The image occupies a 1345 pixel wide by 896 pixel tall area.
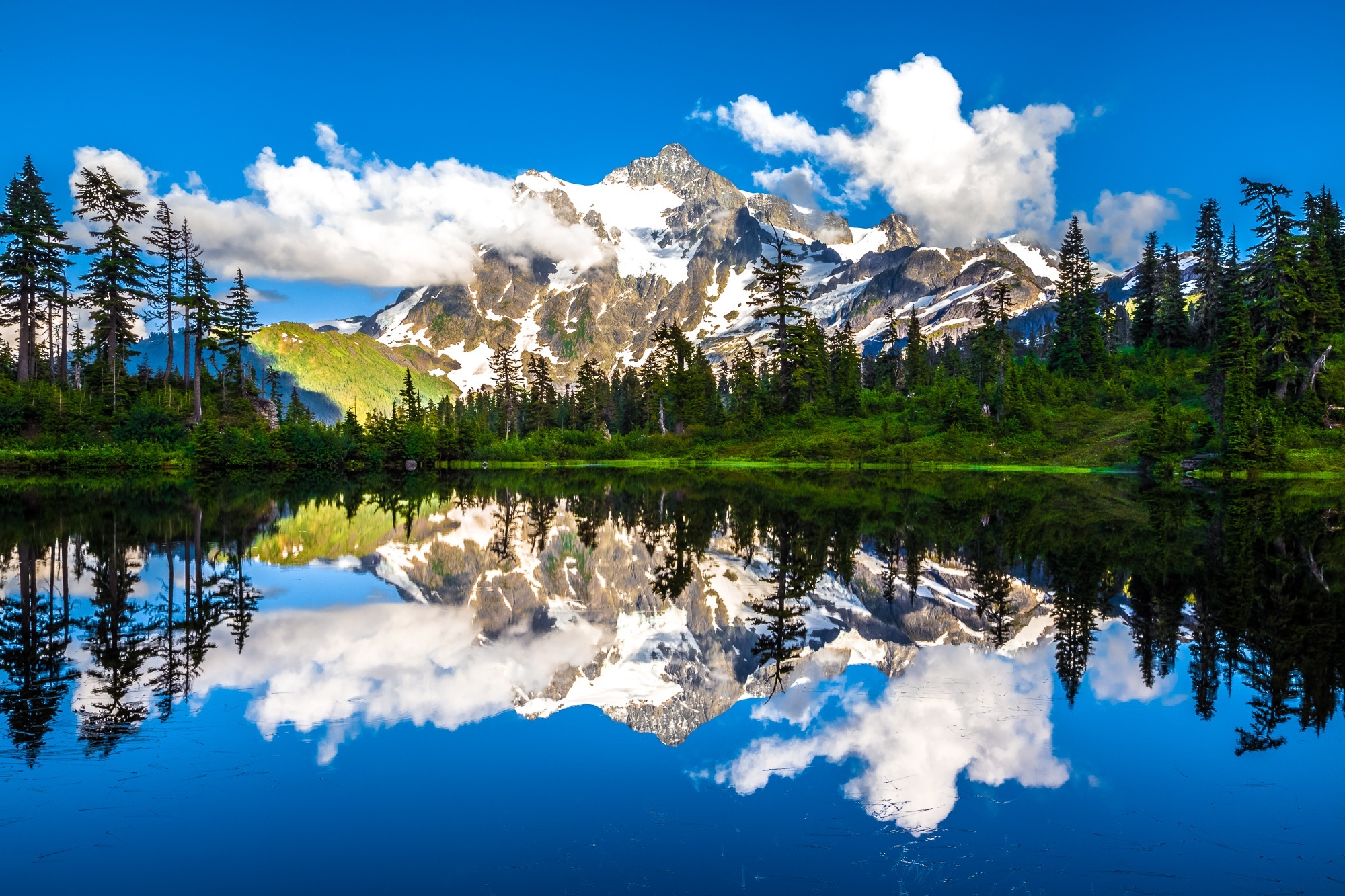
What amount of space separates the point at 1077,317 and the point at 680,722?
8858 centimetres

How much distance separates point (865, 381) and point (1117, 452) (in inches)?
2575

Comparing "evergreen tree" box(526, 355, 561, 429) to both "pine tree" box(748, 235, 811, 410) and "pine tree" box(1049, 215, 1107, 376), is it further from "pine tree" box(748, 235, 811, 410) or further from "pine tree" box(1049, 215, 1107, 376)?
"pine tree" box(1049, 215, 1107, 376)

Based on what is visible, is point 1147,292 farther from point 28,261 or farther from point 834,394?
point 28,261

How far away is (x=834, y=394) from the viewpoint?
3398 inches

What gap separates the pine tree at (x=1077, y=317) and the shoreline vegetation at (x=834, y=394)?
11.1 inches

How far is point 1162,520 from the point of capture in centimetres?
2703

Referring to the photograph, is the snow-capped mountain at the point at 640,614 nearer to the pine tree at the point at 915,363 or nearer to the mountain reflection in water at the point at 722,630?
the mountain reflection in water at the point at 722,630

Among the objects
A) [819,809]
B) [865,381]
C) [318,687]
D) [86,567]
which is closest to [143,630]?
[318,687]

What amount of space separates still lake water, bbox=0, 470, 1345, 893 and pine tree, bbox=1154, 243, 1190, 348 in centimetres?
7066

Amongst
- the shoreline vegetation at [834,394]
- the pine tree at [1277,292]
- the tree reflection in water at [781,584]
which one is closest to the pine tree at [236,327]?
the shoreline vegetation at [834,394]

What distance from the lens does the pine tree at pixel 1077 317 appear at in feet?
263

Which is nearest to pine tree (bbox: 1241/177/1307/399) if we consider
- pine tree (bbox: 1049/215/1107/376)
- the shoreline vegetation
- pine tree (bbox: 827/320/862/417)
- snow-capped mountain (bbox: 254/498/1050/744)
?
the shoreline vegetation

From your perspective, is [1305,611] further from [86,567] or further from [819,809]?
[86,567]

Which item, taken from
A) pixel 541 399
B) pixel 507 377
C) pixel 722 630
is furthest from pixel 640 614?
pixel 541 399
